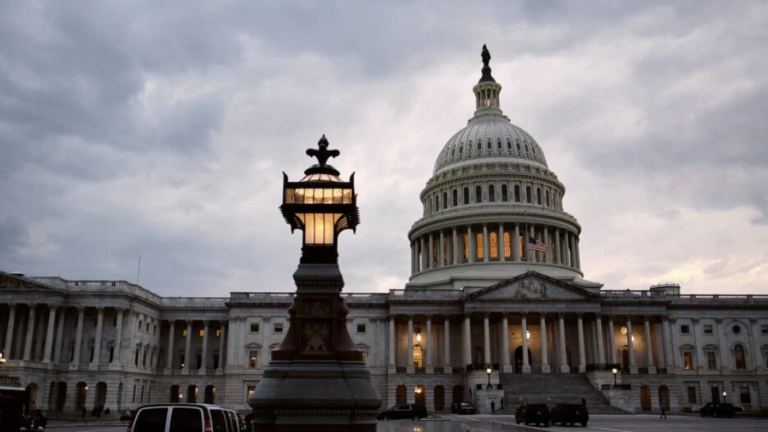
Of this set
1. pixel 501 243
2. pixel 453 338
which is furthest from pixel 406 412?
pixel 501 243

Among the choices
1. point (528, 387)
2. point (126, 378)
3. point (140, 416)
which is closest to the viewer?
point (140, 416)

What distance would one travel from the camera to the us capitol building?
84.1 metres

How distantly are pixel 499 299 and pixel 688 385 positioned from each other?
28744 mm

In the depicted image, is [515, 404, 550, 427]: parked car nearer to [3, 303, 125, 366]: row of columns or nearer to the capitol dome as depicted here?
the capitol dome

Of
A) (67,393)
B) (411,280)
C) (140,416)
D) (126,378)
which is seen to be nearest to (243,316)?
(126,378)

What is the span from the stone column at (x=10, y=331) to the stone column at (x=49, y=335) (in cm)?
380

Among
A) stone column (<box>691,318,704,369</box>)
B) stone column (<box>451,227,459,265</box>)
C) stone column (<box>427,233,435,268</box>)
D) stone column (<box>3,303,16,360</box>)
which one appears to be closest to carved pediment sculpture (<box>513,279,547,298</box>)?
stone column (<box>451,227,459,265</box>)

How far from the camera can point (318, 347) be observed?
1264cm

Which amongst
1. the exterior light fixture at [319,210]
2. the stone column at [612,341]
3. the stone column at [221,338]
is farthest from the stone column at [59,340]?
the exterior light fixture at [319,210]

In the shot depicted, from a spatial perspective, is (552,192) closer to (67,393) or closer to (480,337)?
(480,337)

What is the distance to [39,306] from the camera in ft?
280

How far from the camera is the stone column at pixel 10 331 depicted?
269 ft

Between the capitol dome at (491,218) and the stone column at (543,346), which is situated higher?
the capitol dome at (491,218)

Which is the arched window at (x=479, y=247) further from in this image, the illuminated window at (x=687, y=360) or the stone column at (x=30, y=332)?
the stone column at (x=30, y=332)
